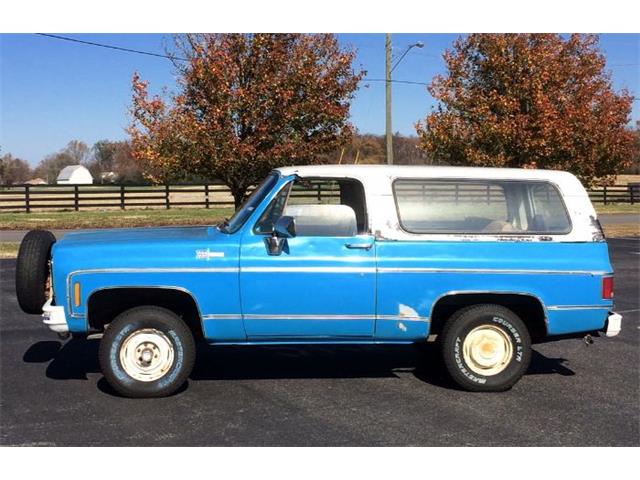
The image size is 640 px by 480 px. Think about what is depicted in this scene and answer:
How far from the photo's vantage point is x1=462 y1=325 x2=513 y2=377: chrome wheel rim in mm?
5727

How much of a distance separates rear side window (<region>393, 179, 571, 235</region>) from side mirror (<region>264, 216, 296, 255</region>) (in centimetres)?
94

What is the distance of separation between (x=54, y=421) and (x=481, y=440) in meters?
2.96

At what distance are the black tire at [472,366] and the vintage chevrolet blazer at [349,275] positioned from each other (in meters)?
0.01

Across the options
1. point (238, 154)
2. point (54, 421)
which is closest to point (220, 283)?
point (54, 421)

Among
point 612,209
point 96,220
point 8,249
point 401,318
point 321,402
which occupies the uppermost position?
point 612,209

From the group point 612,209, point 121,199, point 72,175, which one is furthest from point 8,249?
point 72,175

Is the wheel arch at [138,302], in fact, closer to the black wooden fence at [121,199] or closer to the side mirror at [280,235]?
the side mirror at [280,235]

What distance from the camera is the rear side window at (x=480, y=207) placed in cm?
573

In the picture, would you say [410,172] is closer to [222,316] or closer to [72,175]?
[222,316]

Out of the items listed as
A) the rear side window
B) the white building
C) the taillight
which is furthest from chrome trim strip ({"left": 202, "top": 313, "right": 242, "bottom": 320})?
the white building

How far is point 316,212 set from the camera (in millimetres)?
5641

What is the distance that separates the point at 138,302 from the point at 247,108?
444 inches

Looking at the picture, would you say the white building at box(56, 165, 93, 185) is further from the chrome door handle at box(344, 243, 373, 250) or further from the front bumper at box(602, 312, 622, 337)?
the front bumper at box(602, 312, 622, 337)

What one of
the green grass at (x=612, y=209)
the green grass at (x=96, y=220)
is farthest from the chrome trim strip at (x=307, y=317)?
the green grass at (x=612, y=209)
